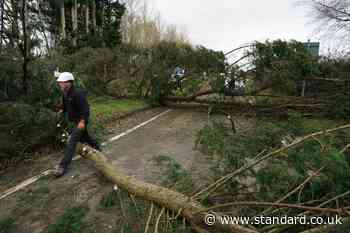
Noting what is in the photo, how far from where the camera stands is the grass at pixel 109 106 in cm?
841

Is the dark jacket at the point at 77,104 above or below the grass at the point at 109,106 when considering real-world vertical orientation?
above

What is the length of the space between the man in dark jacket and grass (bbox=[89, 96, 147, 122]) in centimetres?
352

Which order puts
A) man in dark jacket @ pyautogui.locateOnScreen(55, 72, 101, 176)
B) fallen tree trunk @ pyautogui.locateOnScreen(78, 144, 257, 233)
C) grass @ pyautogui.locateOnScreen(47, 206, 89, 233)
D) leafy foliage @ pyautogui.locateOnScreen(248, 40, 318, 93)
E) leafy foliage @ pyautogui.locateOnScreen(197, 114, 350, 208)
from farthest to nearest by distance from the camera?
leafy foliage @ pyautogui.locateOnScreen(248, 40, 318, 93)
man in dark jacket @ pyautogui.locateOnScreen(55, 72, 101, 176)
grass @ pyautogui.locateOnScreen(47, 206, 89, 233)
leafy foliage @ pyautogui.locateOnScreen(197, 114, 350, 208)
fallen tree trunk @ pyautogui.locateOnScreen(78, 144, 257, 233)

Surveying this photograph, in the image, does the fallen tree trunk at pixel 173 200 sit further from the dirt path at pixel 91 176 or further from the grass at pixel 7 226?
the grass at pixel 7 226

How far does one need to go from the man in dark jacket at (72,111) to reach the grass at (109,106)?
3.52 metres

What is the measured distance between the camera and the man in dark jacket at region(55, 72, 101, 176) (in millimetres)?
3949

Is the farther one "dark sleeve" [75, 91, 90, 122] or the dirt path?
"dark sleeve" [75, 91, 90, 122]

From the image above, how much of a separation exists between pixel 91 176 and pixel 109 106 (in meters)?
6.19

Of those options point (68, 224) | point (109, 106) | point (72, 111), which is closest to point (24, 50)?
point (72, 111)

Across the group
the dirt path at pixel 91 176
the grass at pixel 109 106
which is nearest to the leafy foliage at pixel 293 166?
the dirt path at pixel 91 176

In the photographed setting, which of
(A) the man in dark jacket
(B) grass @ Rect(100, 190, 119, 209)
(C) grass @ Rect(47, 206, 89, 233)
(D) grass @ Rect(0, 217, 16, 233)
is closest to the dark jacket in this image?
(A) the man in dark jacket

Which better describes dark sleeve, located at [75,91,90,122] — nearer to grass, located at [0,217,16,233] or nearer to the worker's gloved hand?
the worker's gloved hand

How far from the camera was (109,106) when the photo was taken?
9820 mm

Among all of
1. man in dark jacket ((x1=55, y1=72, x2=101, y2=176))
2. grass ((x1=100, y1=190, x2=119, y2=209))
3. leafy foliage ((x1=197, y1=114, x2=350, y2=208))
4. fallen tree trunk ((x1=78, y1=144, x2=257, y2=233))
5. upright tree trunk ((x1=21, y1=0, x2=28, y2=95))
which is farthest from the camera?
upright tree trunk ((x1=21, y1=0, x2=28, y2=95))
